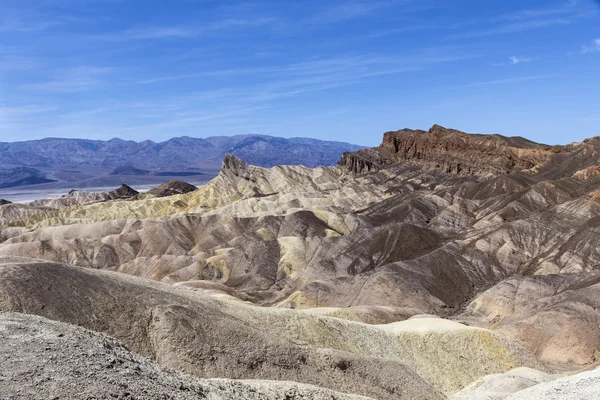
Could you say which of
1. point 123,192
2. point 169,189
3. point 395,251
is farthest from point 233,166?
point 395,251

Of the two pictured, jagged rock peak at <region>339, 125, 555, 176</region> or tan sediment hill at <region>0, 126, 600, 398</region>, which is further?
jagged rock peak at <region>339, 125, 555, 176</region>

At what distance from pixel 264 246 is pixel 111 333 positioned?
191ft

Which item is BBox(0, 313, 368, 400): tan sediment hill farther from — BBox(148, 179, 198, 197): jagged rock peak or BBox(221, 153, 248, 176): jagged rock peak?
BBox(148, 179, 198, 197): jagged rock peak

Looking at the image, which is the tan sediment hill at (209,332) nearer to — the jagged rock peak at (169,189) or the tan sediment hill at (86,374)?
the tan sediment hill at (86,374)

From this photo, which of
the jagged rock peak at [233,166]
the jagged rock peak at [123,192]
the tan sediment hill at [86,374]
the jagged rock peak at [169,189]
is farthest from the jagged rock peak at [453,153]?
the tan sediment hill at [86,374]

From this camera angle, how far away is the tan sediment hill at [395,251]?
4175cm

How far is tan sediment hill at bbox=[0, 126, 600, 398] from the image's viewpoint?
41.8 meters

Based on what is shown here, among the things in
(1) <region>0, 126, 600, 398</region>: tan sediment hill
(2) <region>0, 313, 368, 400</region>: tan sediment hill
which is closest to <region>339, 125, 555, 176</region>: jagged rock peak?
(1) <region>0, 126, 600, 398</region>: tan sediment hill

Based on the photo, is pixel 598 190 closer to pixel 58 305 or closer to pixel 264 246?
pixel 264 246

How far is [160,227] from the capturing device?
323ft

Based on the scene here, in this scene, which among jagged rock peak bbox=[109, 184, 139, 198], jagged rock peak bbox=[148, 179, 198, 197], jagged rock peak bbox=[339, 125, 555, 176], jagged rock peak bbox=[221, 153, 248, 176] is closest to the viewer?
Answer: jagged rock peak bbox=[339, 125, 555, 176]

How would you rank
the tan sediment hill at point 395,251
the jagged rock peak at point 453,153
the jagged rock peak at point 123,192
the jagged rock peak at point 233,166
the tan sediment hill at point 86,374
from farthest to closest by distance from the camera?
the jagged rock peak at point 123,192
the jagged rock peak at point 233,166
the jagged rock peak at point 453,153
the tan sediment hill at point 395,251
the tan sediment hill at point 86,374

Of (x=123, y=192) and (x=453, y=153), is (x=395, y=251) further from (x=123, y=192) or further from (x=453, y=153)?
(x=123, y=192)

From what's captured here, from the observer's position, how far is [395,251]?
8150cm
